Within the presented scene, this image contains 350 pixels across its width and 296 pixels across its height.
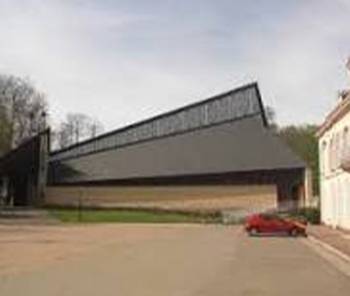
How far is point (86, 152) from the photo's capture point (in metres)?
120

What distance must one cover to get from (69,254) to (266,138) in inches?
2968

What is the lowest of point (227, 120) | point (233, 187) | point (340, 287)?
point (340, 287)

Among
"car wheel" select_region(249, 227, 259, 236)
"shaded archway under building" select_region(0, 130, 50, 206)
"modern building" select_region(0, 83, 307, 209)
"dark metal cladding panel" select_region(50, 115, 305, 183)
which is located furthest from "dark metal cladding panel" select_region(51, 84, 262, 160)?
"car wheel" select_region(249, 227, 259, 236)

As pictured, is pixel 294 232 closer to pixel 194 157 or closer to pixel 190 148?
pixel 194 157

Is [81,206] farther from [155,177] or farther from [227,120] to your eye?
[227,120]

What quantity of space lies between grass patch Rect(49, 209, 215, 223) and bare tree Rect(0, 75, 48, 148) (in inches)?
449

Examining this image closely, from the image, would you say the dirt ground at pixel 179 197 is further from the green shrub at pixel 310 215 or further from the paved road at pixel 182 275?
the paved road at pixel 182 275

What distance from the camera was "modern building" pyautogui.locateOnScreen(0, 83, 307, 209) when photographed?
104000 millimetres

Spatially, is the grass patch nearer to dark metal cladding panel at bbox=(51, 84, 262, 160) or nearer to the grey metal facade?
the grey metal facade

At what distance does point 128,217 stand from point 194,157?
2044cm

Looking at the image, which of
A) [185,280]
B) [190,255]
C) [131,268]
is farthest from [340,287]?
[190,255]

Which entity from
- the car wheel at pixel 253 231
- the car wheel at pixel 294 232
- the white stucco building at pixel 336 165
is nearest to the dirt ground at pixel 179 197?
the white stucco building at pixel 336 165

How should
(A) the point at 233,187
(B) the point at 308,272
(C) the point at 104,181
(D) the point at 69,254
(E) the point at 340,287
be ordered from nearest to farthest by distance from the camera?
(E) the point at 340,287, (B) the point at 308,272, (D) the point at 69,254, (A) the point at 233,187, (C) the point at 104,181

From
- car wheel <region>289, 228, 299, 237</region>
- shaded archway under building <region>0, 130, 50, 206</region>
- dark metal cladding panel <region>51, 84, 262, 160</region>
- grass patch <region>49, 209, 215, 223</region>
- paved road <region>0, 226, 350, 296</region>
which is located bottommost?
paved road <region>0, 226, 350, 296</region>
